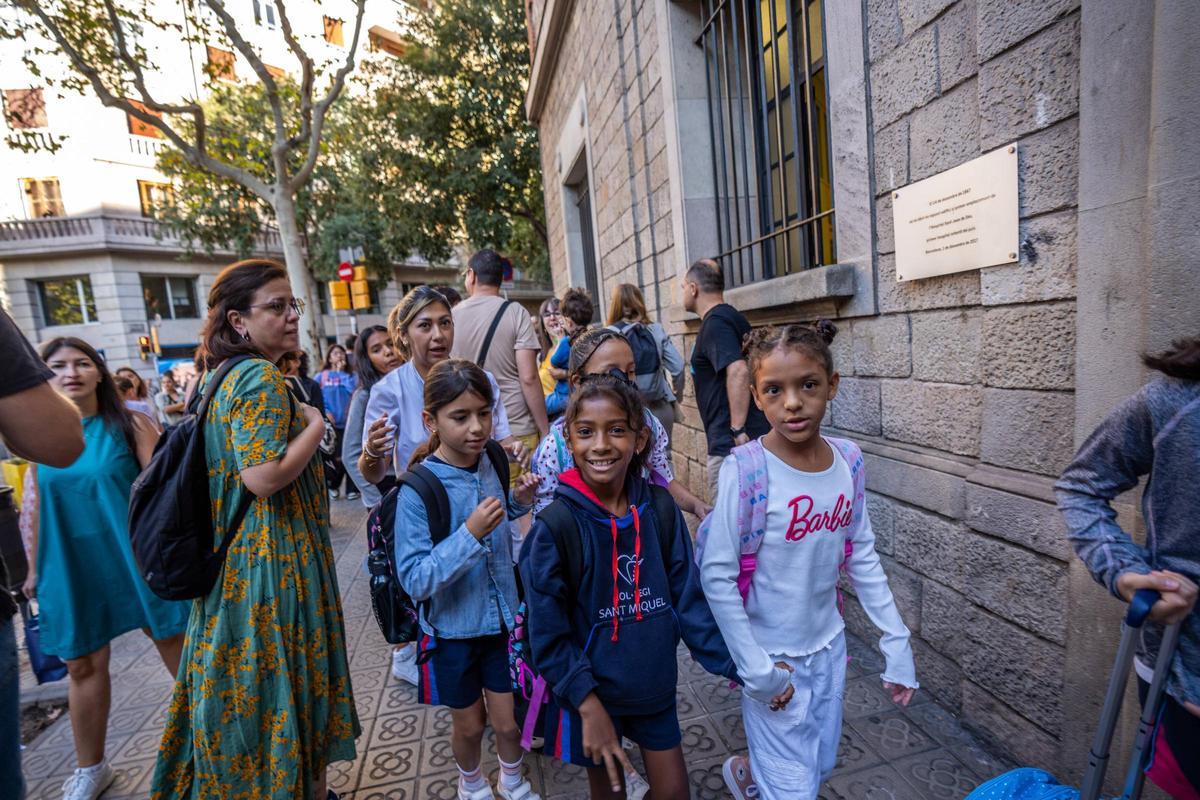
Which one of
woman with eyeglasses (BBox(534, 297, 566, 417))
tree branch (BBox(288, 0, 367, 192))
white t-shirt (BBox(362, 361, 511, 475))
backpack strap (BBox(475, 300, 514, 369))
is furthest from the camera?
tree branch (BBox(288, 0, 367, 192))

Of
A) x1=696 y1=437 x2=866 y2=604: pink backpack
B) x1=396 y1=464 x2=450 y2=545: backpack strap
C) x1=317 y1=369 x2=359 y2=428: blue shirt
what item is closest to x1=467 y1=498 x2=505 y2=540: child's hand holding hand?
x1=396 y1=464 x2=450 y2=545: backpack strap

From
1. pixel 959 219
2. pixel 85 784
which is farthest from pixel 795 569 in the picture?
pixel 85 784

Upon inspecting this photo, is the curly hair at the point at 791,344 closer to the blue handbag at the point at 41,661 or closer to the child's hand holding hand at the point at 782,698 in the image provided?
the child's hand holding hand at the point at 782,698

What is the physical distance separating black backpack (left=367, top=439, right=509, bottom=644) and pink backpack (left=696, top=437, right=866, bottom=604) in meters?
0.91

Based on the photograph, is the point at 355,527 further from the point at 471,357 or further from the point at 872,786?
the point at 872,786

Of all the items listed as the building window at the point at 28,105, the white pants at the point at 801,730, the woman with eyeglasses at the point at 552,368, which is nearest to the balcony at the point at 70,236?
the building window at the point at 28,105

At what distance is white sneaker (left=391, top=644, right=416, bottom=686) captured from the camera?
11.5ft

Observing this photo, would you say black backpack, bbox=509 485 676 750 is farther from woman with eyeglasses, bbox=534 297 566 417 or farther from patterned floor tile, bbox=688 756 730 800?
woman with eyeglasses, bbox=534 297 566 417

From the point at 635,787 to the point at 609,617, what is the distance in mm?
1056

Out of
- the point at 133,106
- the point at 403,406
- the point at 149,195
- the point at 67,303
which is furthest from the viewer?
the point at 149,195

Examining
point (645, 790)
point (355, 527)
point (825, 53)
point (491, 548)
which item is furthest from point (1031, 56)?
point (355, 527)

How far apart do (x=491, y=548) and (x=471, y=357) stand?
2.05 metres

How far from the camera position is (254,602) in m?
2.08

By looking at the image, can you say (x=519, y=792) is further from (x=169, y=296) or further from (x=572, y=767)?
(x=169, y=296)
